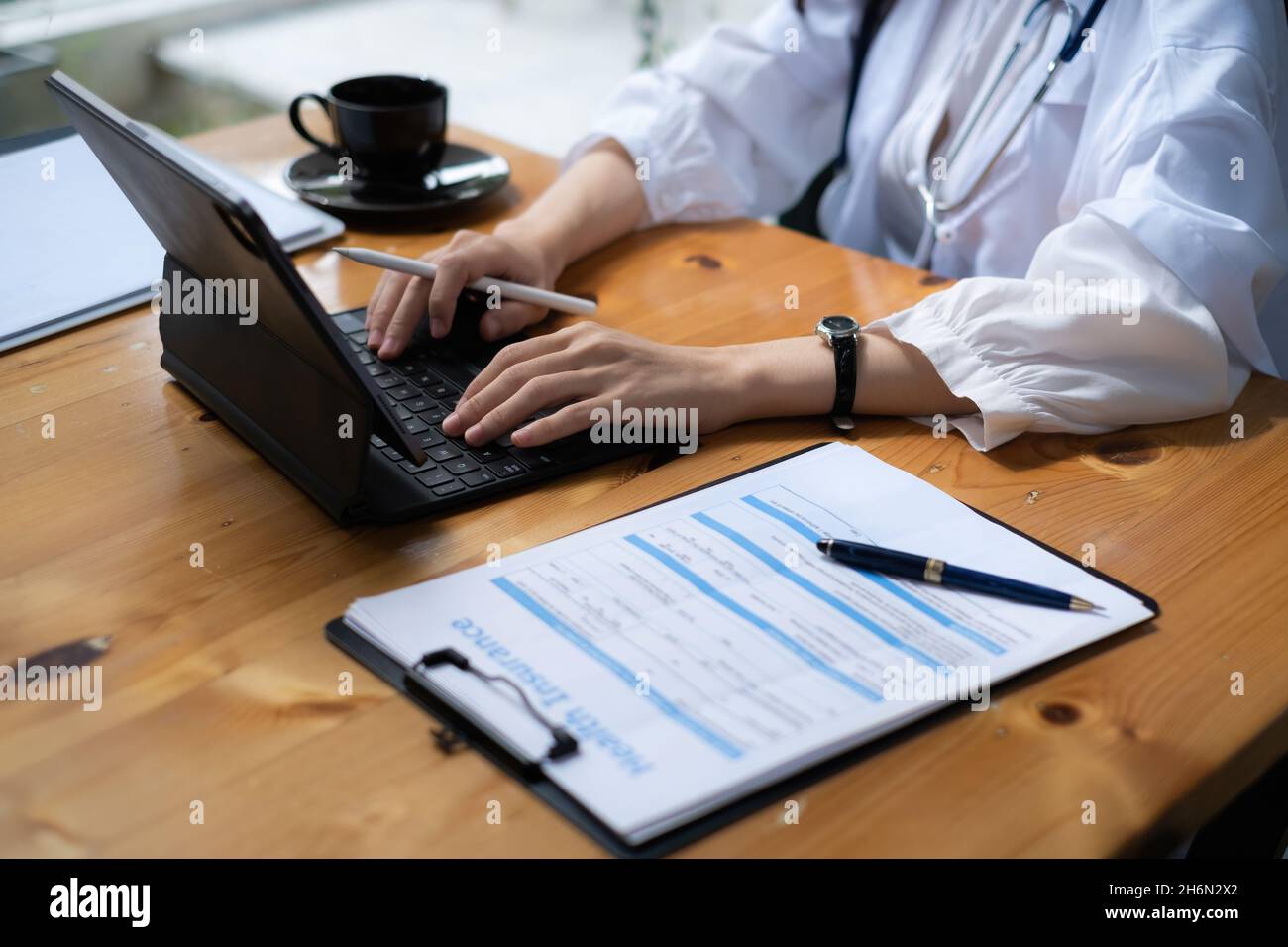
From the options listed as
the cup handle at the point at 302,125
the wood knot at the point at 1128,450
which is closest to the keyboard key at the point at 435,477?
the wood knot at the point at 1128,450

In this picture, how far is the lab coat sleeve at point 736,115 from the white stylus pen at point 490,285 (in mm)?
263

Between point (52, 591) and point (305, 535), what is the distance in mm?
152

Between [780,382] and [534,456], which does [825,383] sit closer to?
[780,382]

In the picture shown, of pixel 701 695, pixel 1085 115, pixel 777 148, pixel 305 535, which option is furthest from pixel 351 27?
pixel 701 695

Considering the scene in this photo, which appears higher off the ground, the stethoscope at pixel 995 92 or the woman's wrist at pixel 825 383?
the stethoscope at pixel 995 92

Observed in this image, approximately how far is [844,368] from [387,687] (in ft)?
1.49

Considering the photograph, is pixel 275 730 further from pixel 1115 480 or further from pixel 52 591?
pixel 1115 480

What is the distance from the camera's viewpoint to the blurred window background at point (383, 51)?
2799mm

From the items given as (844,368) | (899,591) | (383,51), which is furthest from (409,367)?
(383,51)

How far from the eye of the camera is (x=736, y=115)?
1388 millimetres

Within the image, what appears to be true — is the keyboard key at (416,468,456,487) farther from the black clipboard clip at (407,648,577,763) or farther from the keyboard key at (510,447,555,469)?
the black clipboard clip at (407,648,577,763)

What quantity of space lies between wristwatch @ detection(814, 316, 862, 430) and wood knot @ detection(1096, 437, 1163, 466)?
0.62 feet

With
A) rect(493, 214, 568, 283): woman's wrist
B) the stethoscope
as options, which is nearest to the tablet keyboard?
rect(493, 214, 568, 283): woman's wrist

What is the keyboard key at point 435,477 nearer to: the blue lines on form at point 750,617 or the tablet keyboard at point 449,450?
the tablet keyboard at point 449,450
